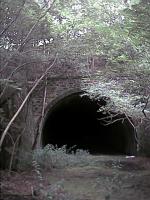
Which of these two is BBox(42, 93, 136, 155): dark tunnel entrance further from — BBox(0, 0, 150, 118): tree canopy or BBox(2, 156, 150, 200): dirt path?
BBox(2, 156, 150, 200): dirt path

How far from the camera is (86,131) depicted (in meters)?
24.7

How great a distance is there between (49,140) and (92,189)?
13.5m

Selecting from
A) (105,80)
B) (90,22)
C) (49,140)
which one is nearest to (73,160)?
(105,80)

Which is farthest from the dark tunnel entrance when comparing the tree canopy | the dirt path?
the dirt path

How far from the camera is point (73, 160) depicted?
39.1 feet

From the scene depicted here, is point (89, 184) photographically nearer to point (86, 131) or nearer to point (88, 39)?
point (88, 39)

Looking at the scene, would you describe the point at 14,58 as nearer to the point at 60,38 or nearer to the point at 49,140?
the point at 60,38

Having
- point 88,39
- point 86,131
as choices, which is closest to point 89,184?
point 88,39

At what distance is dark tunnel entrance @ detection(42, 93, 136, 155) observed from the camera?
768 inches

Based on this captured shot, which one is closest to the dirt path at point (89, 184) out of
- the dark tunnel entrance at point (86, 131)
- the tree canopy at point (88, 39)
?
the tree canopy at point (88, 39)

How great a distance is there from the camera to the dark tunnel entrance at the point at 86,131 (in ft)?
64.0

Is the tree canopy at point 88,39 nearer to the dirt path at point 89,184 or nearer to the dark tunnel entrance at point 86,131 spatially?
the dirt path at point 89,184

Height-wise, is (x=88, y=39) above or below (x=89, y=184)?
above

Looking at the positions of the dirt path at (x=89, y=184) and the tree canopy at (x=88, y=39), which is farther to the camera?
the tree canopy at (x=88, y=39)
